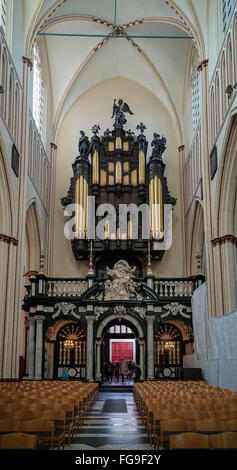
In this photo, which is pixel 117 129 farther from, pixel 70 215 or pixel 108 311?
pixel 108 311

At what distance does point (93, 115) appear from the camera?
97.2 ft

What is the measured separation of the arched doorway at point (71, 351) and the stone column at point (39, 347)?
1697 millimetres

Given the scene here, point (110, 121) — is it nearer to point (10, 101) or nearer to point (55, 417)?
point (10, 101)

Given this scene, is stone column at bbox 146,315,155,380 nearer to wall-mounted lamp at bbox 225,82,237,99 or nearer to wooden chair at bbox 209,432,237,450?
wall-mounted lamp at bbox 225,82,237,99

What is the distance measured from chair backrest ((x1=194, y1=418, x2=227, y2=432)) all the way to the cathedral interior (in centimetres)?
736

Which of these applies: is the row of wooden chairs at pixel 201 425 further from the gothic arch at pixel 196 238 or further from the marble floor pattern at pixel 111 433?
the gothic arch at pixel 196 238

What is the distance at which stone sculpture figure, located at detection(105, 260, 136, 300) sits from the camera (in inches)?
871

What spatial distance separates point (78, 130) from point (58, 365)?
13.8 metres

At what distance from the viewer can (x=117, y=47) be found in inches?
1084

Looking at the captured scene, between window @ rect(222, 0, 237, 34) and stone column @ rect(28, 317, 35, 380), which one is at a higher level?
window @ rect(222, 0, 237, 34)

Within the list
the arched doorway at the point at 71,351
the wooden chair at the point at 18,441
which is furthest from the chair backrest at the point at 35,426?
the arched doorway at the point at 71,351

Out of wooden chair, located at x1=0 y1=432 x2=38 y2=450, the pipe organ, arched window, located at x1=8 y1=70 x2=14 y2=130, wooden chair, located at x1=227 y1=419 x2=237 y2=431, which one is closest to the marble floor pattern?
wooden chair, located at x1=227 y1=419 x2=237 y2=431
